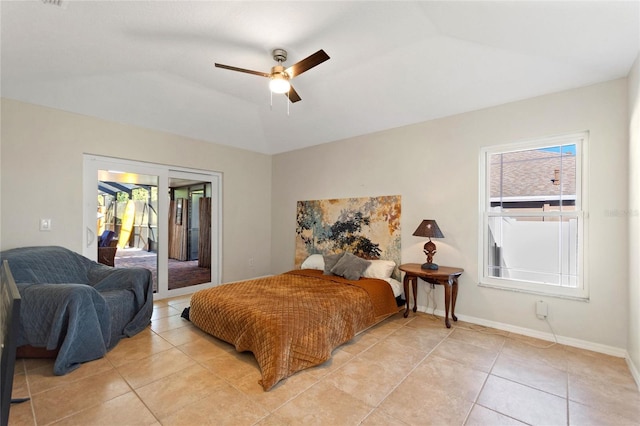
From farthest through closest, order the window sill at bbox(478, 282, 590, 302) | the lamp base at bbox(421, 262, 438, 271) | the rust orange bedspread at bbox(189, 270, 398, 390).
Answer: the lamp base at bbox(421, 262, 438, 271)
the window sill at bbox(478, 282, 590, 302)
the rust orange bedspread at bbox(189, 270, 398, 390)

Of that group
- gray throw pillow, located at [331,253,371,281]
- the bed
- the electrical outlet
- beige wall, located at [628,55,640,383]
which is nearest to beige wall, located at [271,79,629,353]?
the electrical outlet

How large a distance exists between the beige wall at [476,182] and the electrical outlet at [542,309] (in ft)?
0.13

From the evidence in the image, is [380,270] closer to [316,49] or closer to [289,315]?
[289,315]

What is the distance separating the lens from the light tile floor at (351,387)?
1847 millimetres

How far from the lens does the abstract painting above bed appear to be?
13.6 ft

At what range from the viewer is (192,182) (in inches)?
190

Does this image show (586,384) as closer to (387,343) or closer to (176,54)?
(387,343)

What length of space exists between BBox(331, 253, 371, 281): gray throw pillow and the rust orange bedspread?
98mm

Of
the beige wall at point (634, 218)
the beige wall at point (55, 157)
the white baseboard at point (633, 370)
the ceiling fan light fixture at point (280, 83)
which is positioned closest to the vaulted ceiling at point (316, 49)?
the beige wall at point (55, 157)

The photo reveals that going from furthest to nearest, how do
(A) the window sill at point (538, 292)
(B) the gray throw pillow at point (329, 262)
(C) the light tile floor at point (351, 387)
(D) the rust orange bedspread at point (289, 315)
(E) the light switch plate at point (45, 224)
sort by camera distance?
(B) the gray throw pillow at point (329, 262)
(E) the light switch plate at point (45, 224)
(A) the window sill at point (538, 292)
(D) the rust orange bedspread at point (289, 315)
(C) the light tile floor at point (351, 387)

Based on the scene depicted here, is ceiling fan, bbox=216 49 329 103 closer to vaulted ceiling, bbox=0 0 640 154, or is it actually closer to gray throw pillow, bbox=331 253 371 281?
vaulted ceiling, bbox=0 0 640 154

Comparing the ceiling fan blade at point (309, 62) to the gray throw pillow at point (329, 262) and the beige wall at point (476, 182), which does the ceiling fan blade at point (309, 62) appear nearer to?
the beige wall at point (476, 182)

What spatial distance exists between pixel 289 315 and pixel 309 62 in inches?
83.9

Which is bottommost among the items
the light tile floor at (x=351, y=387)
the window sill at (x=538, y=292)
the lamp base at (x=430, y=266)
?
the light tile floor at (x=351, y=387)
